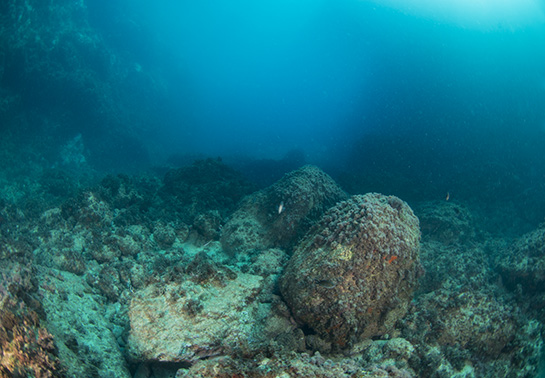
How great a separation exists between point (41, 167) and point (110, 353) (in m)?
19.7

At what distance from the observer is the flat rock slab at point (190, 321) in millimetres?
3699

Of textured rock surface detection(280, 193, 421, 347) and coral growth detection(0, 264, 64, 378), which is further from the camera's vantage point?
textured rock surface detection(280, 193, 421, 347)

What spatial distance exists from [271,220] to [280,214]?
0.32 meters

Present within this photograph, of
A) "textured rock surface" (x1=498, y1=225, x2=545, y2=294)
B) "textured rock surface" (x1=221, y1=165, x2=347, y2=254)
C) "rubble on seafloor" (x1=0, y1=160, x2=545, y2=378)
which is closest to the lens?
"rubble on seafloor" (x1=0, y1=160, x2=545, y2=378)

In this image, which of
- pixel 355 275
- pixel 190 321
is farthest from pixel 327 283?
pixel 190 321

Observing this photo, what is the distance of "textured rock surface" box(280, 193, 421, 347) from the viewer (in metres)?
4.39

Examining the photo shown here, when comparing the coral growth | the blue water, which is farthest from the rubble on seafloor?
the blue water

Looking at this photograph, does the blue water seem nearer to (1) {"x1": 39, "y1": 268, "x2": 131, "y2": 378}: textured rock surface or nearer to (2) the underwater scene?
(2) the underwater scene

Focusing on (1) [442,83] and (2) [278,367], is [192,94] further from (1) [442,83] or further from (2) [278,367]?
(2) [278,367]

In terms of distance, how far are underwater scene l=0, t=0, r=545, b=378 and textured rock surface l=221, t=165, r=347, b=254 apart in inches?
1.8

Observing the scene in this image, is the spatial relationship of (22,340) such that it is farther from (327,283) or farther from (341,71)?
(341,71)

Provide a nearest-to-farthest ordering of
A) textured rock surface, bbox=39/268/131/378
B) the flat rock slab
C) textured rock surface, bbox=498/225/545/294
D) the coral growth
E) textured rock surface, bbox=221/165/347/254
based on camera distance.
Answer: the coral growth, textured rock surface, bbox=39/268/131/378, the flat rock slab, textured rock surface, bbox=498/225/545/294, textured rock surface, bbox=221/165/347/254

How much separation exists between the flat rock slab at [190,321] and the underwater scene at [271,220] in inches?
0.9

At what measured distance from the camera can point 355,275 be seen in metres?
4.52
